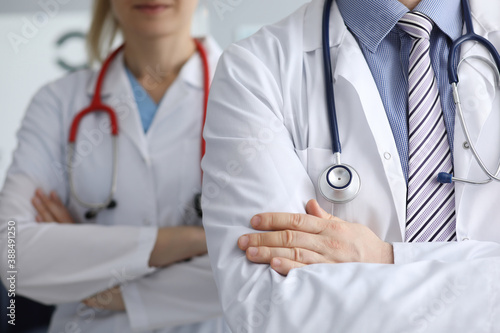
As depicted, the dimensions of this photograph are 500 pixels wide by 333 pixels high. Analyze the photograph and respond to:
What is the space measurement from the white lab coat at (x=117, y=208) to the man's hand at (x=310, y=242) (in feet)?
1.53

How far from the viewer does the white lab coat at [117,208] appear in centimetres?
135

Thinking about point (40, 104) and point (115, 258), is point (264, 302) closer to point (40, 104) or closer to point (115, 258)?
point (115, 258)

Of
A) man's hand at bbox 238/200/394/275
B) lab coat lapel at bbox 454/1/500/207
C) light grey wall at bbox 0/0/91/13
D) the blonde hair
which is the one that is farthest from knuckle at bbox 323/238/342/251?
light grey wall at bbox 0/0/91/13

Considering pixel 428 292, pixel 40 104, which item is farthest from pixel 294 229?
pixel 40 104

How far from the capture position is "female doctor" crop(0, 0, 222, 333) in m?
1.35

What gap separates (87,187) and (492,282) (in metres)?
1.03

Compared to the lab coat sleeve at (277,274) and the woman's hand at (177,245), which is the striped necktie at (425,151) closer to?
the lab coat sleeve at (277,274)

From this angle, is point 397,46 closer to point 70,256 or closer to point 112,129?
point 112,129

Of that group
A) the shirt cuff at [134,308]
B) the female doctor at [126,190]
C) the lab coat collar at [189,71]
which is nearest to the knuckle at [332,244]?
the female doctor at [126,190]

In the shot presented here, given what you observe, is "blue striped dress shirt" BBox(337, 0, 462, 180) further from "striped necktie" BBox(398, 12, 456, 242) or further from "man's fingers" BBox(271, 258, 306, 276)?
"man's fingers" BBox(271, 258, 306, 276)

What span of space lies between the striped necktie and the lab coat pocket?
0.11m

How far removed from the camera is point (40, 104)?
1536 millimetres

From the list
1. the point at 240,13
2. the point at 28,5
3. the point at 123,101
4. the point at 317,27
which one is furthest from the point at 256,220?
the point at 28,5

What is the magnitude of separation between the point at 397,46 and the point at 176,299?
77cm
